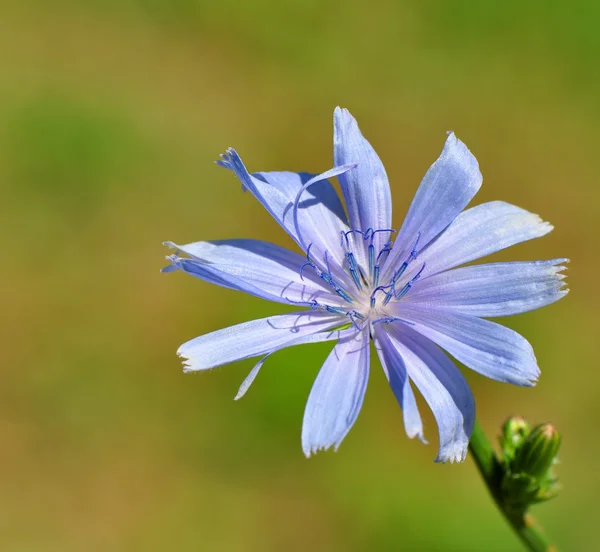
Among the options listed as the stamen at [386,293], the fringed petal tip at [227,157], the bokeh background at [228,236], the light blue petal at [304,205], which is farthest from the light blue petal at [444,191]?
the bokeh background at [228,236]

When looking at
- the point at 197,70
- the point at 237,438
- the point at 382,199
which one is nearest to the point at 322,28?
the point at 197,70

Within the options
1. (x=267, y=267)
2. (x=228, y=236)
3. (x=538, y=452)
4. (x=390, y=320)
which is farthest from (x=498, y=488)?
(x=228, y=236)

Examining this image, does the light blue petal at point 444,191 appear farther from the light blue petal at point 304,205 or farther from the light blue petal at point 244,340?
the light blue petal at point 244,340

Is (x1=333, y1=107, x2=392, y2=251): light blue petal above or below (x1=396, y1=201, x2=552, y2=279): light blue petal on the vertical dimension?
above

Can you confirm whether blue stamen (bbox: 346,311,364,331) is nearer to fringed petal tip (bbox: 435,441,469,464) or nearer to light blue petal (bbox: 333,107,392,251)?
light blue petal (bbox: 333,107,392,251)

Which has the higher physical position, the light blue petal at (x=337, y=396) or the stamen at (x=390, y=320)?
the stamen at (x=390, y=320)

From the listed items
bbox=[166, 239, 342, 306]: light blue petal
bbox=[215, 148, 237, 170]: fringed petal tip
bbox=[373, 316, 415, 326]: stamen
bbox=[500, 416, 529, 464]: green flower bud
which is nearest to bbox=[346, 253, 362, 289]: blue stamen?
bbox=[166, 239, 342, 306]: light blue petal

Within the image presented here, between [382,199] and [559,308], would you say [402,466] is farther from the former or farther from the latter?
[382,199]
